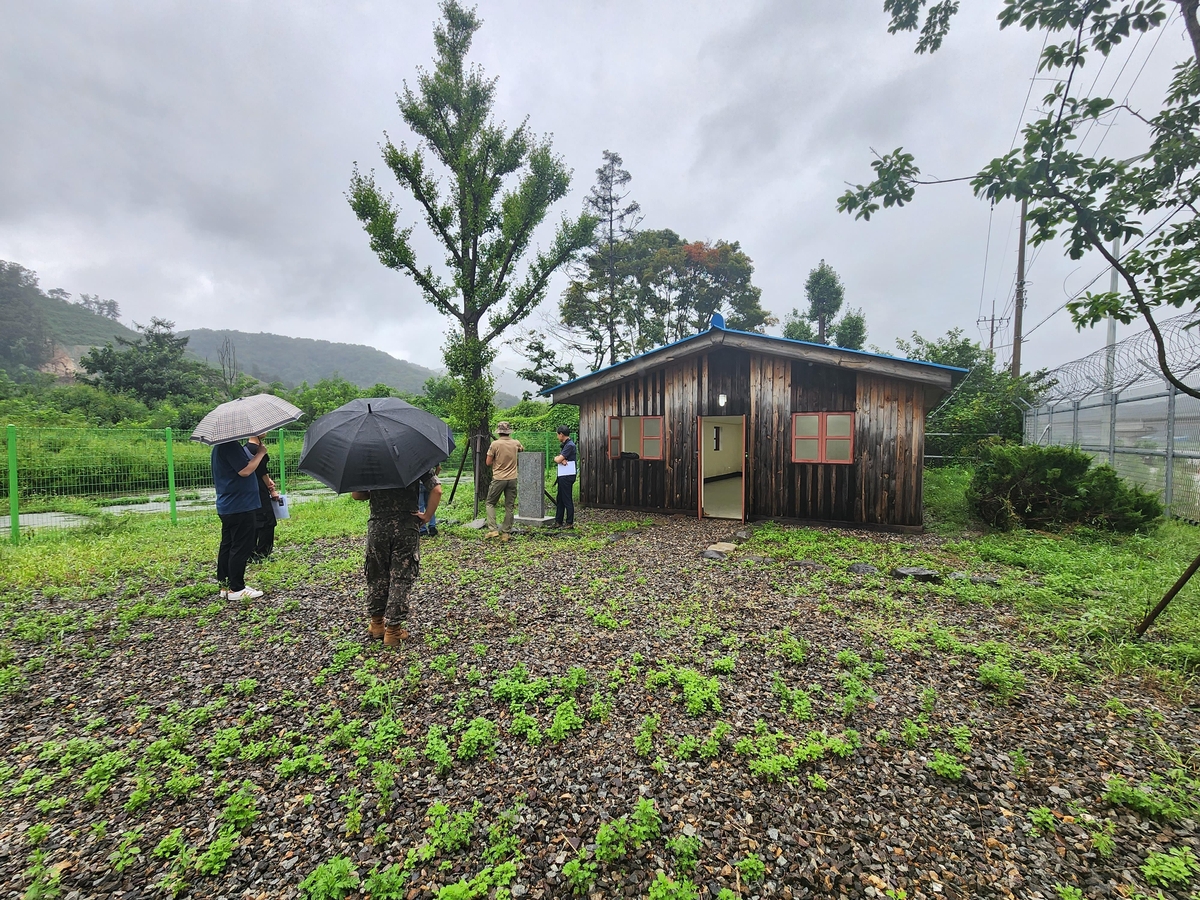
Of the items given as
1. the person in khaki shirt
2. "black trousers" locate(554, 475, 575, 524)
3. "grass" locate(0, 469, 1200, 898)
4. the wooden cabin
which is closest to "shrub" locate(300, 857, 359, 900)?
"grass" locate(0, 469, 1200, 898)

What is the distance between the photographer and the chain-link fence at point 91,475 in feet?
24.3

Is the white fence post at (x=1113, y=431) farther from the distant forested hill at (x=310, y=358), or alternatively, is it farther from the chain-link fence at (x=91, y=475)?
the distant forested hill at (x=310, y=358)

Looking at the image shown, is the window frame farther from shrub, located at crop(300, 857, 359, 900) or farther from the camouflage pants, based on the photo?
shrub, located at crop(300, 857, 359, 900)

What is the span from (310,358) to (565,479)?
390 feet

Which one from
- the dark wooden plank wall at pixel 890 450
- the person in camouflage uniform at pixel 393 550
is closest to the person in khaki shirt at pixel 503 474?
the person in camouflage uniform at pixel 393 550

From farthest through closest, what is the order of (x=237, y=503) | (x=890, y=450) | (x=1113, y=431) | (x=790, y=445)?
(x=790, y=445), (x=1113, y=431), (x=890, y=450), (x=237, y=503)

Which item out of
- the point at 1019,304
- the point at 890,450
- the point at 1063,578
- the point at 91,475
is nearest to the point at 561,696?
the point at 1063,578

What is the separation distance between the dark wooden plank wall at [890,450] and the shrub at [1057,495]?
1.17 meters

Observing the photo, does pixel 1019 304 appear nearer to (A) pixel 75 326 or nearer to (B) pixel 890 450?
(B) pixel 890 450

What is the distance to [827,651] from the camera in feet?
12.5

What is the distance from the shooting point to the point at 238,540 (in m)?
4.91

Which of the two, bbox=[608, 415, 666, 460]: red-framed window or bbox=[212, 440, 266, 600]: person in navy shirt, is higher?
bbox=[608, 415, 666, 460]: red-framed window

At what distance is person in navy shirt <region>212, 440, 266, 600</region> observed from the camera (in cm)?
470

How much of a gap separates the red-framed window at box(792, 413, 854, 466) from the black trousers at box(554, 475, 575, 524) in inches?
170
